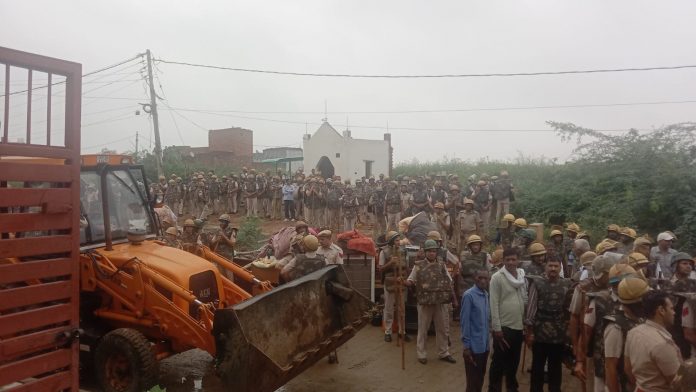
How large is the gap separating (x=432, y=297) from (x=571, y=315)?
7.93 feet

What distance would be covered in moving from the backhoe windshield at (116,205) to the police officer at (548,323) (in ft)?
16.7

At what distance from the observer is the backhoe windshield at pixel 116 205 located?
267 inches

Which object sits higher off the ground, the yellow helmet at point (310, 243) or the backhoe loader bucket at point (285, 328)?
the yellow helmet at point (310, 243)

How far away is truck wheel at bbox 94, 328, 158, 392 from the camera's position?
6121 millimetres

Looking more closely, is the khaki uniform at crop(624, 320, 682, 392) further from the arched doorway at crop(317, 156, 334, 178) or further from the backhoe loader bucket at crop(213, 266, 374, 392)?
the arched doorway at crop(317, 156, 334, 178)

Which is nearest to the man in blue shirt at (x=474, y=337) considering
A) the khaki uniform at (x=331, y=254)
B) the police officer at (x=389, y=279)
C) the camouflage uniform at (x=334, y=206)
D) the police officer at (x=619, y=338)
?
the police officer at (x=619, y=338)

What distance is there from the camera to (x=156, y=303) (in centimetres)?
636

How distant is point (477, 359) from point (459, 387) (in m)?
1.13

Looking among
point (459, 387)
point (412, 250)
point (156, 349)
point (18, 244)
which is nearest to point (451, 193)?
point (412, 250)

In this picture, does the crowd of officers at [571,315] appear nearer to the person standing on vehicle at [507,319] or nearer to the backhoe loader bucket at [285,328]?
the person standing on vehicle at [507,319]

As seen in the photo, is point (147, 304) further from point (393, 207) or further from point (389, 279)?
point (393, 207)

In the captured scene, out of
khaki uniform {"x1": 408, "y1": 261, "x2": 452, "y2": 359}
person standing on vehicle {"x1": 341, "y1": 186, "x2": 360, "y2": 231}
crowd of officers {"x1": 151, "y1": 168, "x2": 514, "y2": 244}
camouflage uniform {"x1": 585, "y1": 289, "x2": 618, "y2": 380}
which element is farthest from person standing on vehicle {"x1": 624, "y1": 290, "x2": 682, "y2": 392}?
person standing on vehicle {"x1": 341, "y1": 186, "x2": 360, "y2": 231}

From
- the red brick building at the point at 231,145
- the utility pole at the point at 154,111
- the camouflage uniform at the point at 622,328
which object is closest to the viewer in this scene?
the camouflage uniform at the point at 622,328

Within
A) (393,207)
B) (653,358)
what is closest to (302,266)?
(653,358)
